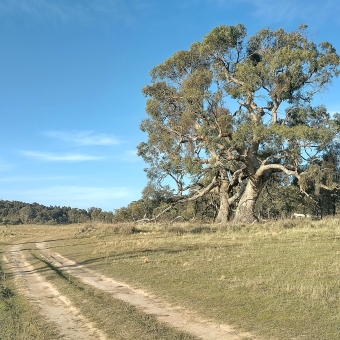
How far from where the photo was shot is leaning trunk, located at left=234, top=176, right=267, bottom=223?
108ft

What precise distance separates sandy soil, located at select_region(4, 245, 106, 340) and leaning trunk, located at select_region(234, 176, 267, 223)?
69.7ft

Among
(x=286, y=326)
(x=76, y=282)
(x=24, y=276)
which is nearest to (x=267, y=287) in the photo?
(x=286, y=326)

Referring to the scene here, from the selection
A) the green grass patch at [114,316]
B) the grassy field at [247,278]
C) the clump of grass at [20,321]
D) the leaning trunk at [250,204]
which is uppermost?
the leaning trunk at [250,204]

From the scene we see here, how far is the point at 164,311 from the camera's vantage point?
841 cm

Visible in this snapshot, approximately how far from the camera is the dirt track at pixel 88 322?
698cm

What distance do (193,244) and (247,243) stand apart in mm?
2840

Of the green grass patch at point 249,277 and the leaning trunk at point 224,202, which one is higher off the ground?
the leaning trunk at point 224,202

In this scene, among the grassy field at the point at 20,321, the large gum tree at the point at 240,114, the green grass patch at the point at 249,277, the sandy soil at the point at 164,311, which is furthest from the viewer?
the large gum tree at the point at 240,114

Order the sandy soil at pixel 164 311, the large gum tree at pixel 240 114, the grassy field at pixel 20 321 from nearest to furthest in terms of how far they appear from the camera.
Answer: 1. the sandy soil at pixel 164 311
2. the grassy field at pixel 20 321
3. the large gum tree at pixel 240 114

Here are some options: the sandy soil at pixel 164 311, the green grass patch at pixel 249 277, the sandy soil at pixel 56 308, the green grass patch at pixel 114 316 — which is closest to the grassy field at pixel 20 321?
the sandy soil at pixel 56 308

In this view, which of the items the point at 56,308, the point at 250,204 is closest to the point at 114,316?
the point at 56,308

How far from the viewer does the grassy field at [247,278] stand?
7.30m

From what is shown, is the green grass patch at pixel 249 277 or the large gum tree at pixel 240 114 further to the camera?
the large gum tree at pixel 240 114

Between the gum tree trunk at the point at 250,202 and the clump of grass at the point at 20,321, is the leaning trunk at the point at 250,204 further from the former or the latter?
the clump of grass at the point at 20,321
